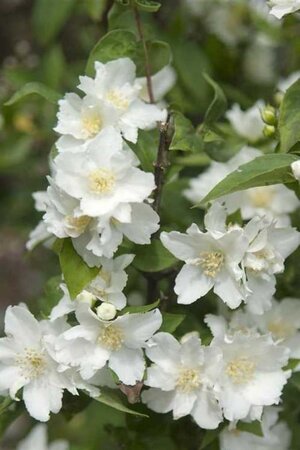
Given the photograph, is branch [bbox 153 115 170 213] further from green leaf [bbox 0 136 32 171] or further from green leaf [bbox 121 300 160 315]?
green leaf [bbox 0 136 32 171]

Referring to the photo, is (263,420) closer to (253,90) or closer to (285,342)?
(285,342)

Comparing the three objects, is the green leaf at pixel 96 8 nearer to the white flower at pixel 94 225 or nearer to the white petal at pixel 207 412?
the white flower at pixel 94 225

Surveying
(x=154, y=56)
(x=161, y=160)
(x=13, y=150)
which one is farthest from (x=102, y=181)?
(x=13, y=150)

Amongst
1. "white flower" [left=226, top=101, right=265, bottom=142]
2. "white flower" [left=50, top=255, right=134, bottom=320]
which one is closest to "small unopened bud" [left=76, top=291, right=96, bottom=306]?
"white flower" [left=50, top=255, right=134, bottom=320]

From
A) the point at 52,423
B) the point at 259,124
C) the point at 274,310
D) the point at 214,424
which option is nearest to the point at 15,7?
the point at 52,423

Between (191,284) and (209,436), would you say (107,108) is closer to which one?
(191,284)

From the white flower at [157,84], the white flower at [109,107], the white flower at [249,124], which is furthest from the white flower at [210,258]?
the white flower at [249,124]
